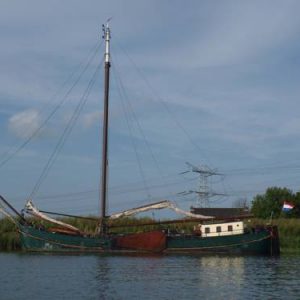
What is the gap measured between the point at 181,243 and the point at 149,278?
22.9 metres

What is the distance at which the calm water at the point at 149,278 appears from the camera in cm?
3020

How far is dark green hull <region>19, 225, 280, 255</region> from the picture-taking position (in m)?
58.9

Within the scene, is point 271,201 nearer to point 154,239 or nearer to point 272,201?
point 272,201

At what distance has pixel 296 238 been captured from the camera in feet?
227

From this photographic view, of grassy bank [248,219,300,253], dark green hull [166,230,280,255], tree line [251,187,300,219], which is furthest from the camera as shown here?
tree line [251,187,300,219]

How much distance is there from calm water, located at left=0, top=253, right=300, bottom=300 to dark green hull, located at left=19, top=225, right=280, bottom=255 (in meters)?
6.20

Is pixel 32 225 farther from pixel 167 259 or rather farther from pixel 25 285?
pixel 25 285

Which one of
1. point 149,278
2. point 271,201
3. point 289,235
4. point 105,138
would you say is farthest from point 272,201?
point 149,278

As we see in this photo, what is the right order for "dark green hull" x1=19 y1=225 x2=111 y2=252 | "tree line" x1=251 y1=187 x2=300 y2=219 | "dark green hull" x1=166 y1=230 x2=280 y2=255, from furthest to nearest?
"tree line" x1=251 y1=187 x2=300 y2=219 < "dark green hull" x1=19 y1=225 x2=111 y2=252 < "dark green hull" x1=166 y1=230 x2=280 y2=255

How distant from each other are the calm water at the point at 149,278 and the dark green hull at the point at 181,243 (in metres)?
6.20

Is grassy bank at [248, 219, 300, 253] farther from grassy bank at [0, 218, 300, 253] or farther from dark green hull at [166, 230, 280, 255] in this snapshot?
dark green hull at [166, 230, 280, 255]

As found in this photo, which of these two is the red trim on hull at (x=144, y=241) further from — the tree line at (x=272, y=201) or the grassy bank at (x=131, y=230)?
the tree line at (x=272, y=201)

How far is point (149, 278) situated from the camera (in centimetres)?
3688

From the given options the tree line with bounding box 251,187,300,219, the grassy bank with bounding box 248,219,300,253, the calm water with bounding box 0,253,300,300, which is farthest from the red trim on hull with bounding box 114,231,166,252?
the tree line with bounding box 251,187,300,219
